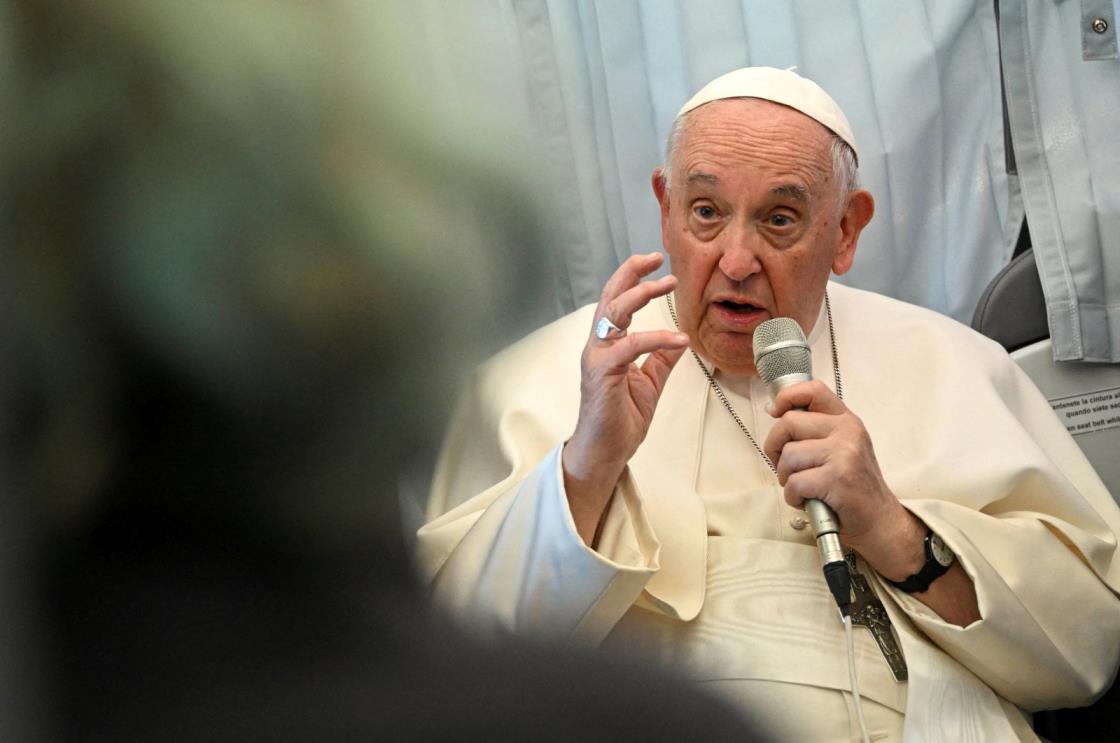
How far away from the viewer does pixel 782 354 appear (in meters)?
2.60

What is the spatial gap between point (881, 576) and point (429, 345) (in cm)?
255

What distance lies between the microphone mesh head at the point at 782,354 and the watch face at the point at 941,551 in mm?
497

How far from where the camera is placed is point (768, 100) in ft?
10.7

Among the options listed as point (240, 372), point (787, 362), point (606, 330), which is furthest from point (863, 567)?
point (240, 372)

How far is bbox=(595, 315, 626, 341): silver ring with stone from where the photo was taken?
2.54m

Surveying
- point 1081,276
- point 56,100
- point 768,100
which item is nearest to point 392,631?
point 56,100

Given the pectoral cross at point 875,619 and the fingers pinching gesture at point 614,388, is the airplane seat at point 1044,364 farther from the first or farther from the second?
the fingers pinching gesture at point 614,388

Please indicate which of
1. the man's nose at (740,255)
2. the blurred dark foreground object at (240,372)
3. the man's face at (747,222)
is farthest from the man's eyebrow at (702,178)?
the blurred dark foreground object at (240,372)

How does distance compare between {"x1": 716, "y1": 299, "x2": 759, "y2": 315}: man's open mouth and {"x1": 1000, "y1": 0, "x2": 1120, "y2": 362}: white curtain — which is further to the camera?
{"x1": 1000, "y1": 0, "x2": 1120, "y2": 362}: white curtain

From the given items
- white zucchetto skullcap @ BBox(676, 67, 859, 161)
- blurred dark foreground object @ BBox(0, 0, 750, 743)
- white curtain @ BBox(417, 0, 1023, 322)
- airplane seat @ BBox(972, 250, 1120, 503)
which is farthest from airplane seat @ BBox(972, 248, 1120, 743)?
blurred dark foreground object @ BBox(0, 0, 750, 743)

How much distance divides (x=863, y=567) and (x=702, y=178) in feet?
3.32

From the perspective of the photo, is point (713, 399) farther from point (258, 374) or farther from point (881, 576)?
point (258, 374)

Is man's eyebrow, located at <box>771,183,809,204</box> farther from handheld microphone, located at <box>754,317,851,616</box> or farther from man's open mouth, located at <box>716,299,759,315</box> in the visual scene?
handheld microphone, located at <box>754,317,851,616</box>

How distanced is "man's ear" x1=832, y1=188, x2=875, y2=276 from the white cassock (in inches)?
6.8
